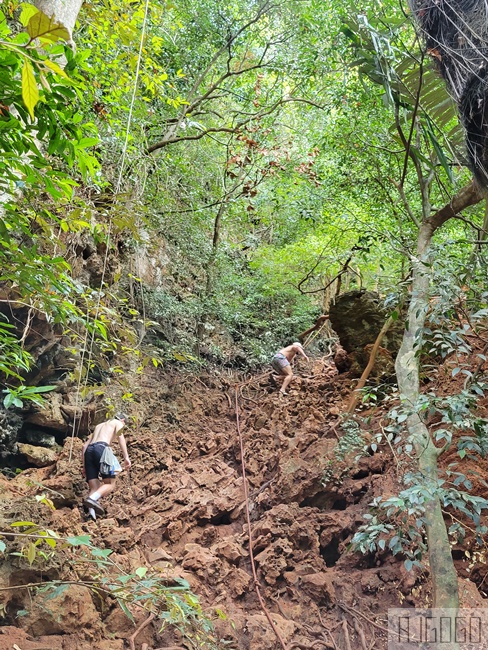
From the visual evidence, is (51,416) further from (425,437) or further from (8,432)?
(425,437)

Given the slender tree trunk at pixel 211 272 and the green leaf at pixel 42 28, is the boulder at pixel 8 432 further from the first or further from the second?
the green leaf at pixel 42 28

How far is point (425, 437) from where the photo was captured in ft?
10.5

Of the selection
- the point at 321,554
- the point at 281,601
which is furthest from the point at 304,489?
the point at 281,601

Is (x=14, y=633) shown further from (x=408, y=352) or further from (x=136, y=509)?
(x=408, y=352)

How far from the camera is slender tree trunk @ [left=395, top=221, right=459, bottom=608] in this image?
2.75 m

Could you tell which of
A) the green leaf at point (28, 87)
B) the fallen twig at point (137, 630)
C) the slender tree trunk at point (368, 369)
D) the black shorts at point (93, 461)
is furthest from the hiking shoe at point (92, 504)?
the green leaf at point (28, 87)

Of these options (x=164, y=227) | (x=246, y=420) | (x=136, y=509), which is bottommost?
(x=136, y=509)

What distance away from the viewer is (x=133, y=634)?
3387 millimetres

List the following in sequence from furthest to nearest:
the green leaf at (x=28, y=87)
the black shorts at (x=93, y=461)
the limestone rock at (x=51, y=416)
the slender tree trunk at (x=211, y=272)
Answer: the slender tree trunk at (x=211, y=272), the limestone rock at (x=51, y=416), the black shorts at (x=93, y=461), the green leaf at (x=28, y=87)

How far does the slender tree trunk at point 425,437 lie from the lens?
275 centimetres

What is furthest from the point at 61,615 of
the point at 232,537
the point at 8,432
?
the point at 8,432

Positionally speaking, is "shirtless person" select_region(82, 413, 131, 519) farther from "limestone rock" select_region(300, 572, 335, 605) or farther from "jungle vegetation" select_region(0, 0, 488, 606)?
"limestone rock" select_region(300, 572, 335, 605)

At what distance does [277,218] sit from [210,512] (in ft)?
24.4

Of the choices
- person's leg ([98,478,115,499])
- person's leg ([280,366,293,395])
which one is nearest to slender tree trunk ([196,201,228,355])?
person's leg ([280,366,293,395])
